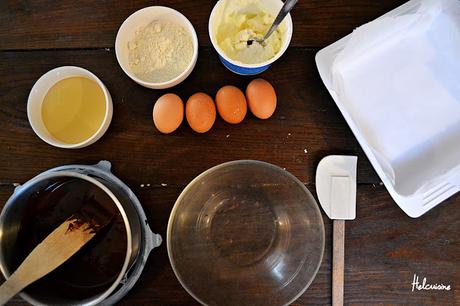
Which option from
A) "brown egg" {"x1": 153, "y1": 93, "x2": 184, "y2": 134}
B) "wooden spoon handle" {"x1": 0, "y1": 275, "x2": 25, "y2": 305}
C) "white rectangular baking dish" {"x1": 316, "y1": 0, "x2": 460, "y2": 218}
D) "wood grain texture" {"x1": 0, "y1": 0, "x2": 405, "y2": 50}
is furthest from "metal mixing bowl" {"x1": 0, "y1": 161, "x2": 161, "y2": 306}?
"white rectangular baking dish" {"x1": 316, "y1": 0, "x2": 460, "y2": 218}

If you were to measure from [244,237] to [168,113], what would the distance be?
259 mm

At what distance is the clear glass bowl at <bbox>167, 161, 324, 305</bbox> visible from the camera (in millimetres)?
776

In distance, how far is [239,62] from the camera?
0.81 metres

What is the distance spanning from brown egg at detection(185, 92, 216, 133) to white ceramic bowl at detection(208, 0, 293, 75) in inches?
3.1

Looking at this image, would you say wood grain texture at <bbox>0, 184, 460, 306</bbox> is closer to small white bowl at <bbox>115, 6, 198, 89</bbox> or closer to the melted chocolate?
the melted chocolate

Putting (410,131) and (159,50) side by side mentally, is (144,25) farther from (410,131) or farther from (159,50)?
(410,131)

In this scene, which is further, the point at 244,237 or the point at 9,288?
the point at 244,237

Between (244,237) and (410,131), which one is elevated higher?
(410,131)

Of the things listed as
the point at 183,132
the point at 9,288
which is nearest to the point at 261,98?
the point at 183,132

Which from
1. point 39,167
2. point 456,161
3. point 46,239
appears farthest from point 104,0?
point 456,161

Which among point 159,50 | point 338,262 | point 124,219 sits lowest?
point 338,262

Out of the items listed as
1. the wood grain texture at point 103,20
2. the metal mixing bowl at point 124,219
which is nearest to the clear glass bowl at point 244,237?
the metal mixing bowl at point 124,219

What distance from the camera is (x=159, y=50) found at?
2.84 feet

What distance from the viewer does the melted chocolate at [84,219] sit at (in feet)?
2.52
